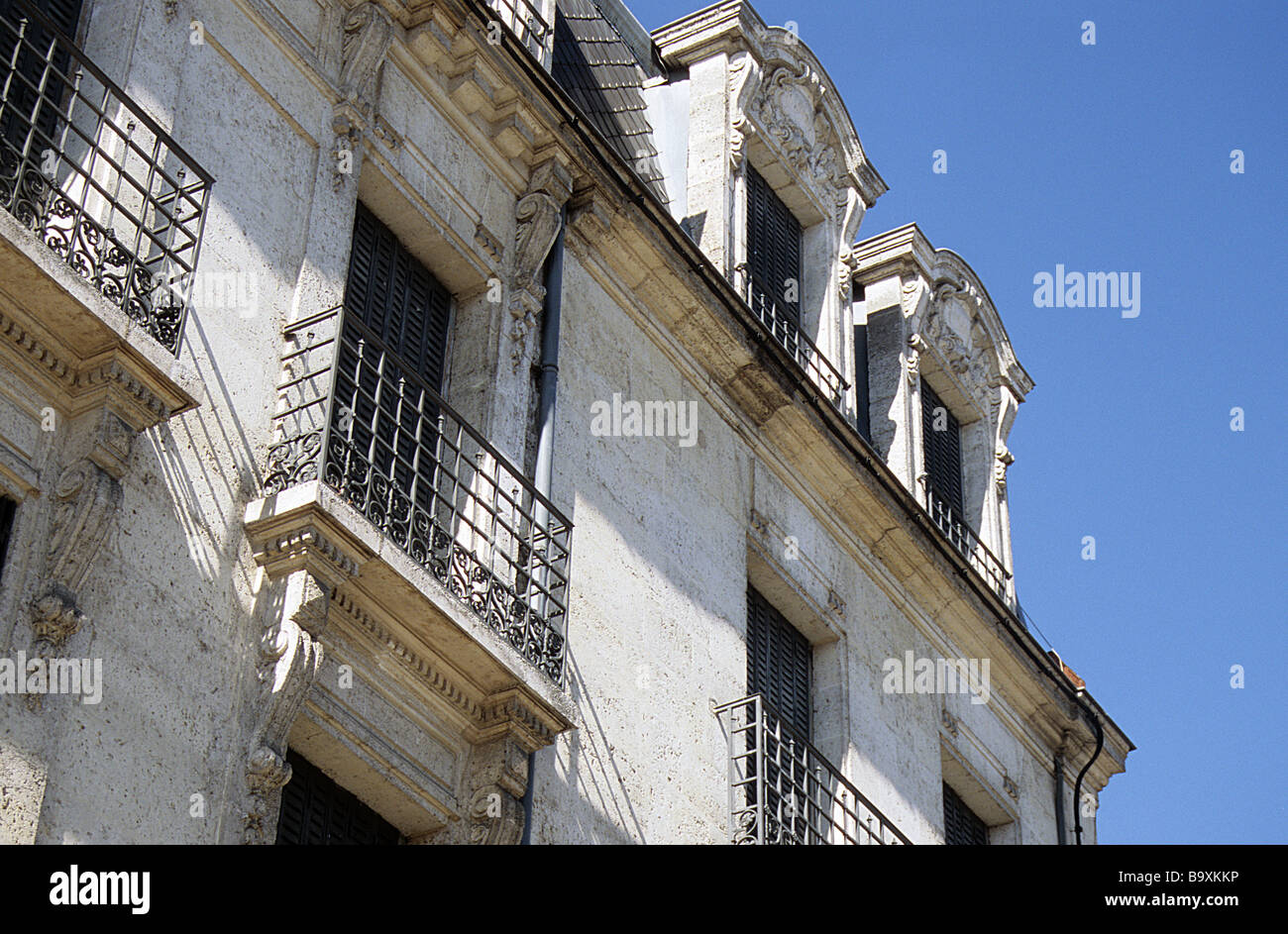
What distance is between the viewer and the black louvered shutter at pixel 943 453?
64.6ft

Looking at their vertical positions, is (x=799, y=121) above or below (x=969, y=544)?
above

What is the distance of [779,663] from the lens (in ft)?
52.7

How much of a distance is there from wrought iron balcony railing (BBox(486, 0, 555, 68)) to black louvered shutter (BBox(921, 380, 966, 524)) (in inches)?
230

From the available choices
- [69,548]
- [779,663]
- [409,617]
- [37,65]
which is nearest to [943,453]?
[779,663]

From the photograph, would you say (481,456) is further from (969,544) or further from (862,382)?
(969,544)

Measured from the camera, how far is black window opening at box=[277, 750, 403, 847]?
1095 cm

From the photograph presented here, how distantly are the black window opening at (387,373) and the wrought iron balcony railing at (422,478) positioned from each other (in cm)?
2

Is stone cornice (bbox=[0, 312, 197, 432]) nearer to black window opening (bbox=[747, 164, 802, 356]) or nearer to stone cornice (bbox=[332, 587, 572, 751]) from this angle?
stone cornice (bbox=[332, 587, 572, 751])

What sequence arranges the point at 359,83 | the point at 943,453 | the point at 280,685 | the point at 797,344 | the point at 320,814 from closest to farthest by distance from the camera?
1. the point at 280,685
2. the point at 320,814
3. the point at 359,83
4. the point at 797,344
5. the point at 943,453

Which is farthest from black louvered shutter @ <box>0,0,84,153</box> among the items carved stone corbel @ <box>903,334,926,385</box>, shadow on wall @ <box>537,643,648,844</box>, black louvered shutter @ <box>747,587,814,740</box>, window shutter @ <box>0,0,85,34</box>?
carved stone corbel @ <box>903,334,926,385</box>

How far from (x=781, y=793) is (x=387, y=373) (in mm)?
3594
